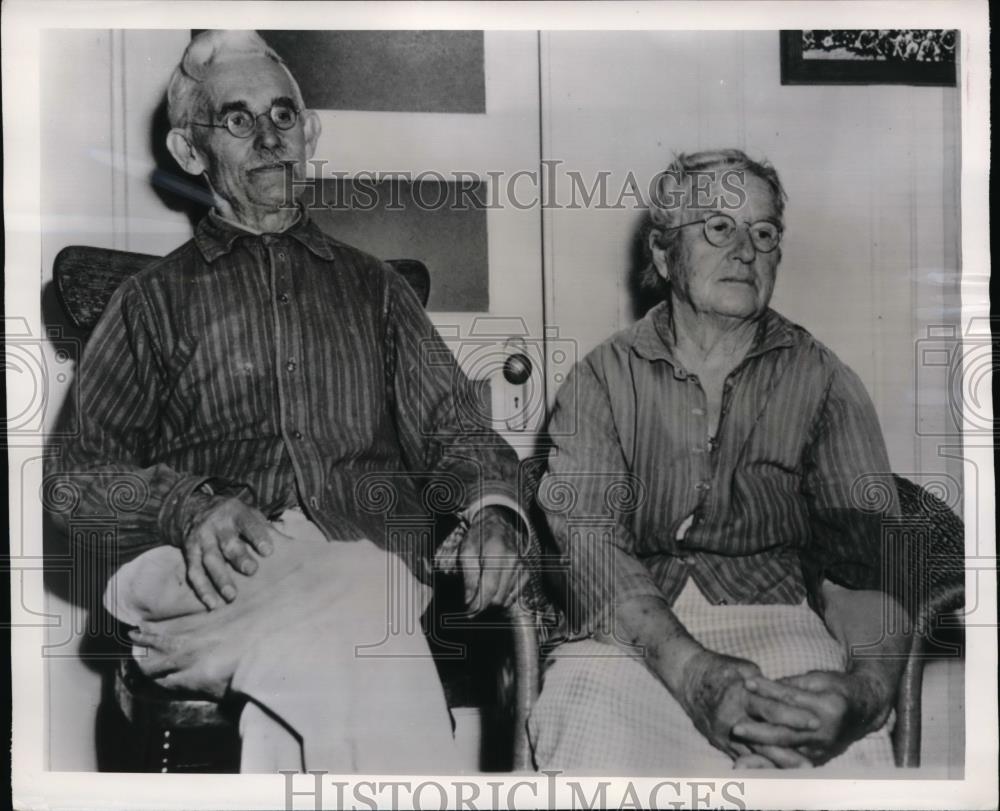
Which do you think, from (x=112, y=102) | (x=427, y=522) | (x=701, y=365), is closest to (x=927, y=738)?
(x=701, y=365)

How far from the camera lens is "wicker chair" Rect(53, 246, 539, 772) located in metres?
2.69

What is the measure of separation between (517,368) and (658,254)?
Result: 498mm

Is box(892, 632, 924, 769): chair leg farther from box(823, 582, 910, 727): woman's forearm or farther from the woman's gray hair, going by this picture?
the woman's gray hair

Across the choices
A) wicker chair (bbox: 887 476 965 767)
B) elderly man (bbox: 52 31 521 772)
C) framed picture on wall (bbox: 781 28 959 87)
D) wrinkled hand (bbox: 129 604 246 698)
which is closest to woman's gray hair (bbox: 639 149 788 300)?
framed picture on wall (bbox: 781 28 959 87)

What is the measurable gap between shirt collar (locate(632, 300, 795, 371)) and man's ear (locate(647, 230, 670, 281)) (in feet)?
0.27

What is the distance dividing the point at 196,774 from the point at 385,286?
56.2 inches

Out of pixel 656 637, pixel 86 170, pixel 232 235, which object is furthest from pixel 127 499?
pixel 656 637

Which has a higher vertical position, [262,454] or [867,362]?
[867,362]

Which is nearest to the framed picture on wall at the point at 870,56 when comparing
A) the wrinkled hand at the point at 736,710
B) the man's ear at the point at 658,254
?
the man's ear at the point at 658,254

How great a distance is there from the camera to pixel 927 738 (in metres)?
2.73

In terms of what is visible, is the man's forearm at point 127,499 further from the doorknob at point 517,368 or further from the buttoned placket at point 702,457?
the buttoned placket at point 702,457

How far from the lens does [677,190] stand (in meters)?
2.72

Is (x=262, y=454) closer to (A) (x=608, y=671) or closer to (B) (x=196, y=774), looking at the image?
(B) (x=196, y=774)

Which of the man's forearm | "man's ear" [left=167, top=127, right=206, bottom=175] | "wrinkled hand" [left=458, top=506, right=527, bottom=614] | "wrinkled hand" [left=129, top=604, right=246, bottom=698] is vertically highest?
"man's ear" [left=167, top=127, right=206, bottom=175]
